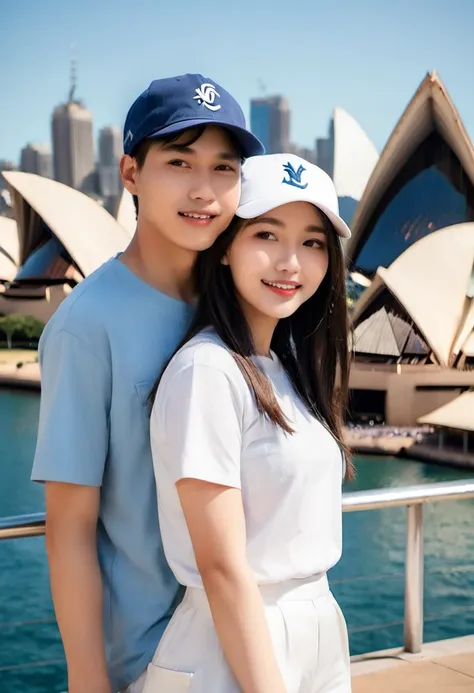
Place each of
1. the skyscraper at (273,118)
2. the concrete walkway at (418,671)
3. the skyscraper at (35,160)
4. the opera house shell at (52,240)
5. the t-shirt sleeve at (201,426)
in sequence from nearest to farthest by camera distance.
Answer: the t-shirt sleeve at (201,426) < the concrete walkway at (418,671) < the opera house shell at (52,240) < the skyscraper at (35,160) < the skyscraper at (273,118)

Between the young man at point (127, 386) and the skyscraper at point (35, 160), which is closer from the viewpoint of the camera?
the young man at point (127, 386)

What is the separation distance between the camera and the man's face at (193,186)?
42.9 inches

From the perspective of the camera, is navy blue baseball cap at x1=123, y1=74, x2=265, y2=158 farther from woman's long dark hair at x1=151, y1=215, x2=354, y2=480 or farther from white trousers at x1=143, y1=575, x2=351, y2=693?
white trousers at x1=143, y1=575, x2=351, y2=693

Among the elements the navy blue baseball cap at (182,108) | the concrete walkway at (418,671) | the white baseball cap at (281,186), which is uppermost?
the navy blue baseball cap at (182,108)

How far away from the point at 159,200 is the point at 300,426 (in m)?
0.40

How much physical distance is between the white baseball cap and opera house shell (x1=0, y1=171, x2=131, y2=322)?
25.7 m

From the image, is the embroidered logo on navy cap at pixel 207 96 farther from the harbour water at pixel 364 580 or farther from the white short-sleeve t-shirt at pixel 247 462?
the harbour water at pixel 364 580

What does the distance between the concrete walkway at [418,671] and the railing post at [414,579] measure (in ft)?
0.16

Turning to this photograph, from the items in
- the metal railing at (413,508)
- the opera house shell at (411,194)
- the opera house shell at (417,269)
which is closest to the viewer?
the metal railing at (413,508)

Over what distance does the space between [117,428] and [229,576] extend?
278mm

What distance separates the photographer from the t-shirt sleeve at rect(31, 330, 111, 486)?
105cm

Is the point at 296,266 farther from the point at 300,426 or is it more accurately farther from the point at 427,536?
the point at 427,536

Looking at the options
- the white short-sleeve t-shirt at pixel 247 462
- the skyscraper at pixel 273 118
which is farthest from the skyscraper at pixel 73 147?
the white short-sleeve t-shirt at pixel 247 462

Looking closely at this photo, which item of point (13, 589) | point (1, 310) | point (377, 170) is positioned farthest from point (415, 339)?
point (1, 310)
